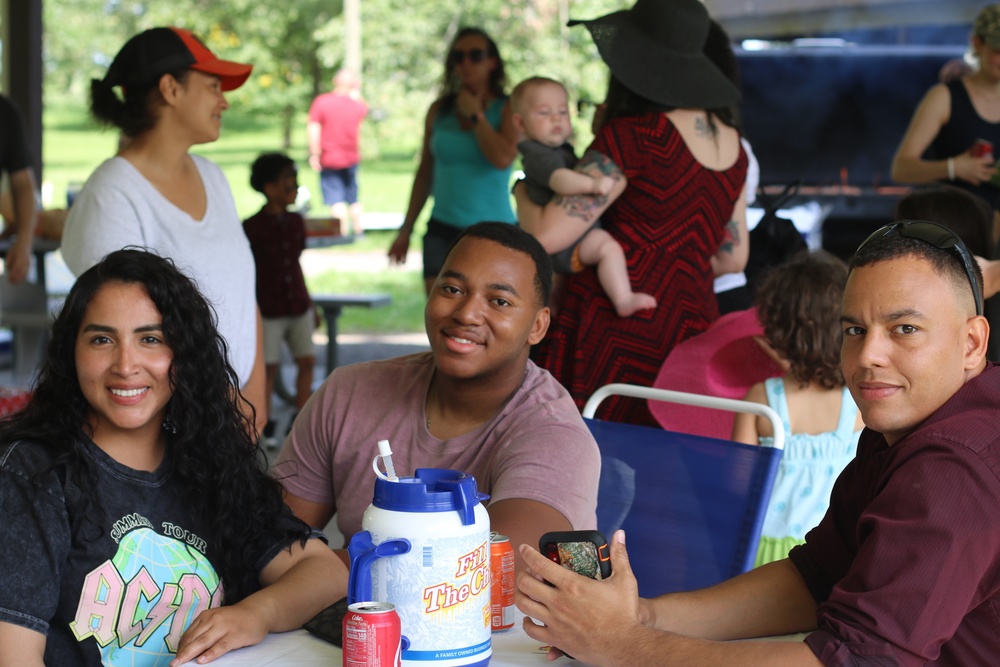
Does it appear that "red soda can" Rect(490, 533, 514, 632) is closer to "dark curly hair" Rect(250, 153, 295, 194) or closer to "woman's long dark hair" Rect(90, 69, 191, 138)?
"woman's long dark hair" Rect(90, 69, 191, 138)

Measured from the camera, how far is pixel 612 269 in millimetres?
3254

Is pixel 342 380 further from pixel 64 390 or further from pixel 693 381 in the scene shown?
pixel 693 381

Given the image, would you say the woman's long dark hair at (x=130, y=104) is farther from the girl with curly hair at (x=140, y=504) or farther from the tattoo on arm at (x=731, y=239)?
the tattoo on arm at (x=731, y=239)

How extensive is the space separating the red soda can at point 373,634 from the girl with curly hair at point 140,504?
31cm

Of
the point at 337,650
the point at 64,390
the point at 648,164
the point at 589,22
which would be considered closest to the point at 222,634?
the point at 337,650

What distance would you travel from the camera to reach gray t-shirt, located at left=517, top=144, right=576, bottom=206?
3.41 m

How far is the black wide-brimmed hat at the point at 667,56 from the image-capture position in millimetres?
3174

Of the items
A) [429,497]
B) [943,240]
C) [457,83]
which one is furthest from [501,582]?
[457,83]

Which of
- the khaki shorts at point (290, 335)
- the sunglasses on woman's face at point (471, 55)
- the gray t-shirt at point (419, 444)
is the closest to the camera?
the gray t-shirt at point (419, 444)

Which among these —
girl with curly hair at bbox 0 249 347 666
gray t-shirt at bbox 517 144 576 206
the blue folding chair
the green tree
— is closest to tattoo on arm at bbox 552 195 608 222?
gray t-shirt at bbox 517 144 576 206

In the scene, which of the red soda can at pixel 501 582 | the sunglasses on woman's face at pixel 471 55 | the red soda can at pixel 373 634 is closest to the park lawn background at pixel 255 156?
the sunglasses on woman's face at pixel 471 55

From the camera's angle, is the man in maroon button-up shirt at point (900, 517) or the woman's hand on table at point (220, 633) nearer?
the man in maroon button-up shirt at point (900, 517)

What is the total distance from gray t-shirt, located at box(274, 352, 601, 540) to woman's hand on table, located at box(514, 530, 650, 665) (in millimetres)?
454

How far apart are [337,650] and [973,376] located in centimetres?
91
